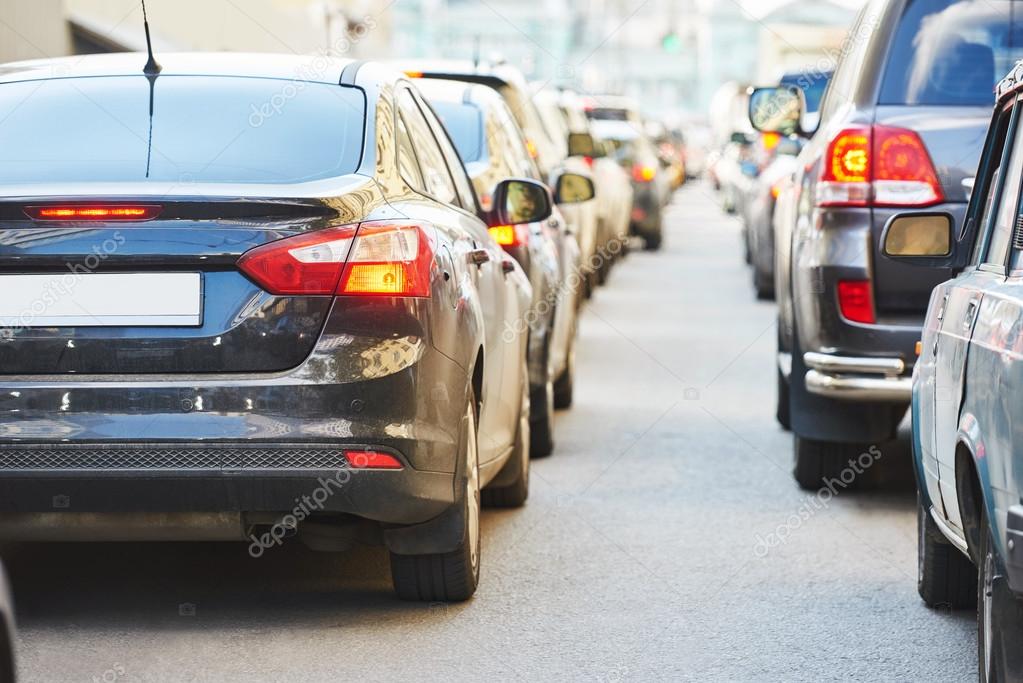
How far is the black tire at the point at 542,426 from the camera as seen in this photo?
906 centimetres

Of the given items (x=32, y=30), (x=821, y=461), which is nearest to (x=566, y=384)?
(x=821, y=461)

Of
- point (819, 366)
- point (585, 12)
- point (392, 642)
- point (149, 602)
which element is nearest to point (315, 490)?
point (392, 642)

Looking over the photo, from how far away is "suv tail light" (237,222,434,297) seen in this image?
5184mm

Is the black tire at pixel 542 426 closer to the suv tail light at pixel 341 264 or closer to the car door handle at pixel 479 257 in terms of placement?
the car door handle at pixel 479 257

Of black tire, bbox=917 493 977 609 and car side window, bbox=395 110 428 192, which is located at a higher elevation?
car side window, bbox=395 110 428 192

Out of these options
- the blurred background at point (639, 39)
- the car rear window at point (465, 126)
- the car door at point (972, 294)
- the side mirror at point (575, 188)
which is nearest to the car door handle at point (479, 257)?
the car door at point (972, 294)

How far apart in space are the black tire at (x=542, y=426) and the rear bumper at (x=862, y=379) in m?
1.79

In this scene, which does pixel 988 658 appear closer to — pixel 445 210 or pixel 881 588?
pixel 881 588

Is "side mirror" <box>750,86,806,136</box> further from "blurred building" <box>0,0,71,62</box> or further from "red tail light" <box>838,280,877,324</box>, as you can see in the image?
"blurred building" <box>0,0,71,62</box>

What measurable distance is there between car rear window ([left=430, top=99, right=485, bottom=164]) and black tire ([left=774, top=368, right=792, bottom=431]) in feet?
6.37

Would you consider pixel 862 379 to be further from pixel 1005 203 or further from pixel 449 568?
pixel 1005 203

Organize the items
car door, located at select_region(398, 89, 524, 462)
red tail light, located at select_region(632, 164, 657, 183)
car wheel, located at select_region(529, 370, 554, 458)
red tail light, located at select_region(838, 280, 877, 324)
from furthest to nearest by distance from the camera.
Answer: red tail light, located at select_region(632, 164, 657, 183)
car wheel, located at select_region(529, 370, 554, 458)
red tail light, located at select_region(838, 280, 877, 324)
car door, located at select_region(398, 89, 524, 462)

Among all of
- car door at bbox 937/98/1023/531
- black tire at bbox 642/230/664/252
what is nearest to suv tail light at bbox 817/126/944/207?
car door at bbox 937/98/1023/531

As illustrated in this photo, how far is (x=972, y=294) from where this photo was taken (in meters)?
4.92
